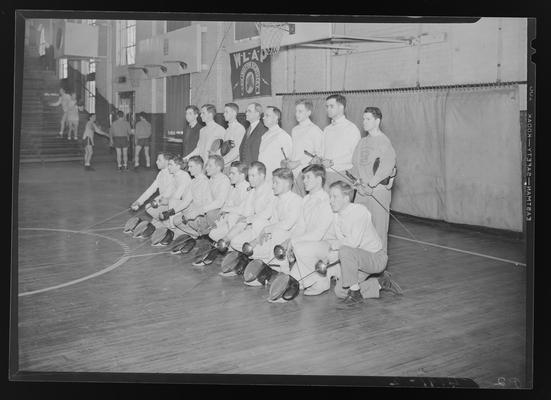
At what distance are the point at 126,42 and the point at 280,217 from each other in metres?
1.52

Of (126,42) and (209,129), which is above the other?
(126,42)

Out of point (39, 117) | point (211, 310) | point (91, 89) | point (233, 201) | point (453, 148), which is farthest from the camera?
point (453, 148)

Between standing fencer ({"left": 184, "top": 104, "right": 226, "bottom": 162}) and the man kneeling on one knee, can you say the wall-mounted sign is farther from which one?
the man kneeling on one knee

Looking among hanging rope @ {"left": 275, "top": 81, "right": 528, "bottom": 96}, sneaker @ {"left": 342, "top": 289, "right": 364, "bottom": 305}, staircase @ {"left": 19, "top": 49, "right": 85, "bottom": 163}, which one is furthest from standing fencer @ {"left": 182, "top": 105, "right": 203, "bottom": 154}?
sneaker @ {"left": 342, "top": 289, "right": 364, "bottom": 305}

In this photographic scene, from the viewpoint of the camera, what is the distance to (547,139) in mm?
4586

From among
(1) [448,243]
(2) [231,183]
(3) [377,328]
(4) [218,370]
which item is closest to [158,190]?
(2) [231,183]

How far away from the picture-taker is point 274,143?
490 cm

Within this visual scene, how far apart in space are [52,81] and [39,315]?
1.49 metres

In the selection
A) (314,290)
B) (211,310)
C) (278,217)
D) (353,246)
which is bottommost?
(211,310)

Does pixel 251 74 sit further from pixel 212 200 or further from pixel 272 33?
pixel 212 200

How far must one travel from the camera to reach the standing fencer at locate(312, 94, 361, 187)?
4754 millimetres

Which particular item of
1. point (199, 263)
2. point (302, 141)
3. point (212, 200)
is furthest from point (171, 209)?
point (302, 141)

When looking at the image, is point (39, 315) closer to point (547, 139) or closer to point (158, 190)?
point (158, 190)

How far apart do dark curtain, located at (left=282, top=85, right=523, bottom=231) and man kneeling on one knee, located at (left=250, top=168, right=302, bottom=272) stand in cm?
36
